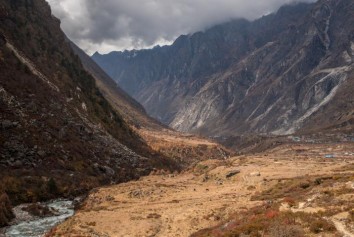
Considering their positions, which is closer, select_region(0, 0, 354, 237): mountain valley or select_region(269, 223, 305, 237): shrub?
select_region(269, 223, 305, 237): shrub

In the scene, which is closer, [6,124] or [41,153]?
[6,124]

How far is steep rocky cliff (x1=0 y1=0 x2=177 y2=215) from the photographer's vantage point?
250 ft

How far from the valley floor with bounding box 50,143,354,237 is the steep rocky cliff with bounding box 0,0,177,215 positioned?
844 centimetres

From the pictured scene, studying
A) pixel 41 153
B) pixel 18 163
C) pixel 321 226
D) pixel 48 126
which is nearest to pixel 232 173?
pixel 48 126

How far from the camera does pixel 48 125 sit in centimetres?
8919

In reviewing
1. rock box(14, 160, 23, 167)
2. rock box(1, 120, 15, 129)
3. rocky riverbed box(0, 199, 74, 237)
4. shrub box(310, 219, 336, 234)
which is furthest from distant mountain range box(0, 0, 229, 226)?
shrub box(310, 219, 336, 234)

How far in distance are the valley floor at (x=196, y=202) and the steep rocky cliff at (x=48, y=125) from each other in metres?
8.44

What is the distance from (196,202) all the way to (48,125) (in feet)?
129

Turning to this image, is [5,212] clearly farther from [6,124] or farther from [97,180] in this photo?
[97,180]

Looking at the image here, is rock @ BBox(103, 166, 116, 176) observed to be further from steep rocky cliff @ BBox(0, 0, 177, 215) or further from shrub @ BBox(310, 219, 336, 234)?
shrub @ BBox(310, 219, 336, 234)

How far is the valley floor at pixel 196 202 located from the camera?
143ft

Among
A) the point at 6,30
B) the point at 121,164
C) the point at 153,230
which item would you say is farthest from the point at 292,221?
the point at 6,30

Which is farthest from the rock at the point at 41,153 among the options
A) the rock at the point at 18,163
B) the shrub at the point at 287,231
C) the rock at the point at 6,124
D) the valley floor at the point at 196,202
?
the shrub at the point at 287,231

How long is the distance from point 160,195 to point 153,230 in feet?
88.0
